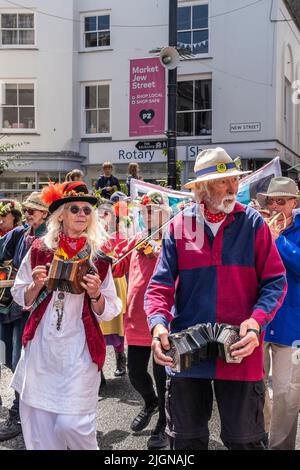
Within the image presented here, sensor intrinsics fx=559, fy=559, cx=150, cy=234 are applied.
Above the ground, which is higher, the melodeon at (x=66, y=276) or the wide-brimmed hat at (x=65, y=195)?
the wide-brimmed hat at (x=65, y=195)

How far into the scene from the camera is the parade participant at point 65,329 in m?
3.01

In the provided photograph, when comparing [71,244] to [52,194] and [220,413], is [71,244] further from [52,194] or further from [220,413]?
[220,413]

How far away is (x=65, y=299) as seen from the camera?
3131 mm

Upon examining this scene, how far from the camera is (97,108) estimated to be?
18.8 metres

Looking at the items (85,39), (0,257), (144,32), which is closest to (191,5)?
(144,32)

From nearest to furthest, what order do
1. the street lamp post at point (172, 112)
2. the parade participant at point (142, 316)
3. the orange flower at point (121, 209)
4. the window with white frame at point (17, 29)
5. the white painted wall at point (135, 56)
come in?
the parade participant at point (142, 316), the orange flower at point (121, 209), the street lamp post at point (172, 112), the white painted wall at point (135, 56), the window with white frame at point (17, 29)

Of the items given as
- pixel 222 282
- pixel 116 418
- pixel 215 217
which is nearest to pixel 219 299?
pixel 222 282

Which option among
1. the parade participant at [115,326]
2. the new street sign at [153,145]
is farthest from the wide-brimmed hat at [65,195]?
the new street sign at [153,145]

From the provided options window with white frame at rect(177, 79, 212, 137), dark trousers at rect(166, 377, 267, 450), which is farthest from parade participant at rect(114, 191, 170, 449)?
window with white frame at rect(177, 79, 212, 137)

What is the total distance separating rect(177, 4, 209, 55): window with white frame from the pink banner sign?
8.57 feet

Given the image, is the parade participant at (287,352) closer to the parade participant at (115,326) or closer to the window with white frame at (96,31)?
the parade participant at (115,326)

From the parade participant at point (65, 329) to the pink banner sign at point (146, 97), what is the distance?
1196 centimetres

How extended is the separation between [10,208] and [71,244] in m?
2.16

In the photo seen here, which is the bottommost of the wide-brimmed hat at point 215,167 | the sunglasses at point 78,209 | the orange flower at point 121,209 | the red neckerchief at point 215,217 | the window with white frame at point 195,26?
the orange flower at point 121,209
